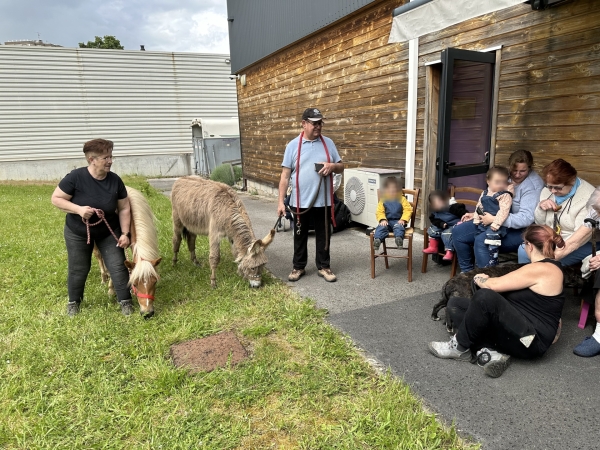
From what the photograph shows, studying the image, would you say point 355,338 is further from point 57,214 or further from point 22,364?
point 57,214

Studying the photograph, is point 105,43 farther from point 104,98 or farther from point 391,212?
point 391,212

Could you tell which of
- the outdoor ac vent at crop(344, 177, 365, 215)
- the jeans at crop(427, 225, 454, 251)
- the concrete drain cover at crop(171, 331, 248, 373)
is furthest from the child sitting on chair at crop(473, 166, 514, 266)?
the outdoor ac vent at crop(344, 177, 365, 215)

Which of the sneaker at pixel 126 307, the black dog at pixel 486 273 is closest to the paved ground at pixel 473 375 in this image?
the black dog at pixel 486 273

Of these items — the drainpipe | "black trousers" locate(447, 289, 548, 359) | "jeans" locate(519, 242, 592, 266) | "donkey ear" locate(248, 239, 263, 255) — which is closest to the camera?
"black trousers" locate(447, 289, 548, 359)

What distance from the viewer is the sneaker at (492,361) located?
109 inches

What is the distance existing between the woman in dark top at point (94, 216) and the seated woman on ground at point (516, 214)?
11.3 feet

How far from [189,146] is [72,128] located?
213 inches

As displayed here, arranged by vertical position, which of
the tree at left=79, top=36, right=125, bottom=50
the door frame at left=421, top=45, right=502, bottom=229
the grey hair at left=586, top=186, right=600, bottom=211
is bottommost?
the grey hair at left=586, top=186, right=600, bottom=211

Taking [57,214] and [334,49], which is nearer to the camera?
[334,49]

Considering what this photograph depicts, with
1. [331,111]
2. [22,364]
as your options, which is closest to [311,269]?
[22,364]

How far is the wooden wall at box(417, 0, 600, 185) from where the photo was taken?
404 cm

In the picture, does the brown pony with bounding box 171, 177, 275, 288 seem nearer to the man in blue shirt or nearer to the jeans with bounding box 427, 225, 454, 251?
the man in blue shirt

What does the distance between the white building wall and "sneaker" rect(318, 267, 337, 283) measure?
58.6 feet

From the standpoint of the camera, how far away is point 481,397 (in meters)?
2.59
